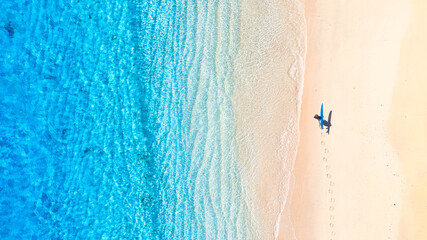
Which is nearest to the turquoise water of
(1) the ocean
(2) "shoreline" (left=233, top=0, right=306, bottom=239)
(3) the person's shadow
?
(1) the ocean

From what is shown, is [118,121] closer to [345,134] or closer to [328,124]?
[328,124]

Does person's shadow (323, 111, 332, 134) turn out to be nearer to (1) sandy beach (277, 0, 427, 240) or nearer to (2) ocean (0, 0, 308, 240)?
(1) sandy beach (277, 0, 427, 240)

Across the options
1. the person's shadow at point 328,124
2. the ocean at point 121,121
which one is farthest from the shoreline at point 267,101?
the person's shadow at point 328,124

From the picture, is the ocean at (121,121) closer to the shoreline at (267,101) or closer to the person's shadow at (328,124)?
the shoreline at (267,101)

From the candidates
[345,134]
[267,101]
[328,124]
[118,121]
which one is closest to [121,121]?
[118,121]

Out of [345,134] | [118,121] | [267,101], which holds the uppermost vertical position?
[267,101]

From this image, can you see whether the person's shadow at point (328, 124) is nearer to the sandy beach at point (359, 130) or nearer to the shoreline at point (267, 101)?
the sandy beach at point (359, 130)
